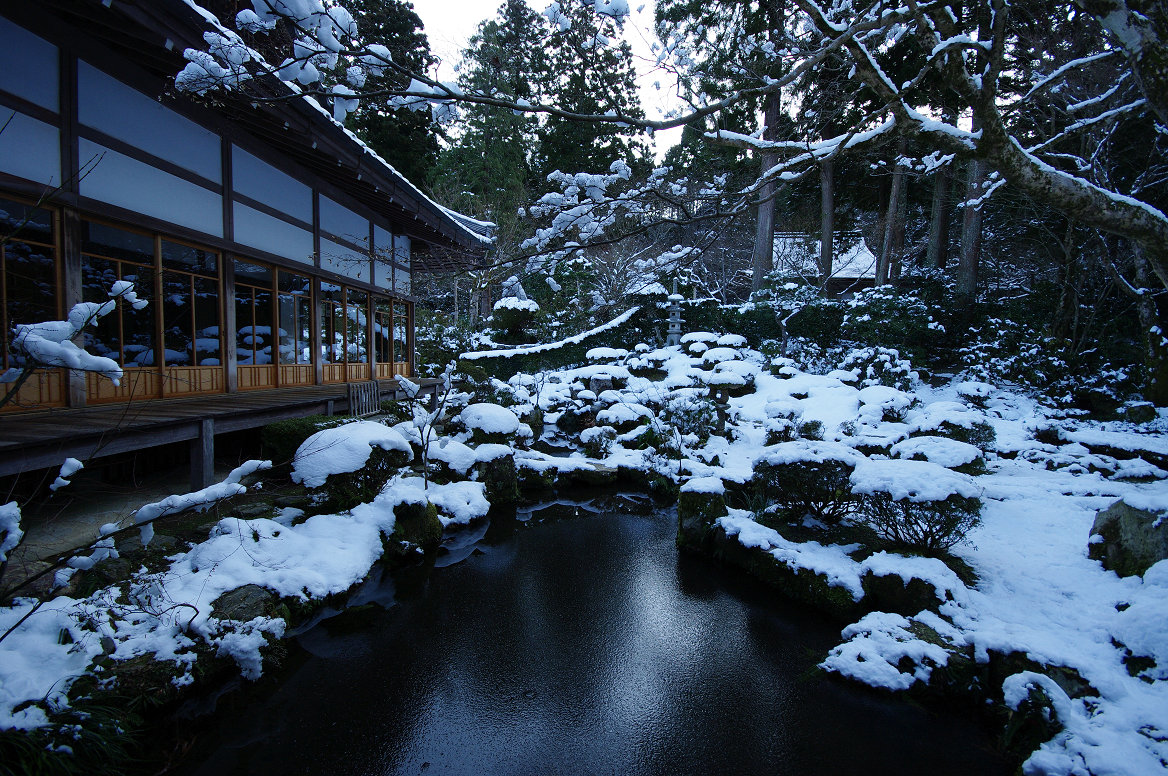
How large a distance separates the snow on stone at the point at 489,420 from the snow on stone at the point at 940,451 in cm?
618

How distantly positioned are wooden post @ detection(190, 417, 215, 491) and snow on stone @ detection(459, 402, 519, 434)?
448 cm

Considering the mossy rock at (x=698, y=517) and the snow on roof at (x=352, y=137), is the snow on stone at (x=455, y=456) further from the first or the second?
the snow on roof at (x=352, y=137)

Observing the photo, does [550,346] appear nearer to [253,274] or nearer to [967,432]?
[253,274]

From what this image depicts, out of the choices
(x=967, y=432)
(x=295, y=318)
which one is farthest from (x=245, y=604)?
(x=967, y=432)

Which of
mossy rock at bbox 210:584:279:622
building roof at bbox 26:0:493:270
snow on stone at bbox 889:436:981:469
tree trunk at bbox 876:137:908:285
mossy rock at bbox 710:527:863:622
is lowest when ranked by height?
mossy rock at bbox 710:527:863:622

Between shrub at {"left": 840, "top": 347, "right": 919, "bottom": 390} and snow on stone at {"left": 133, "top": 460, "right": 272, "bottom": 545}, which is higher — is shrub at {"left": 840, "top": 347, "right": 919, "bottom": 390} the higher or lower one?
the higher one

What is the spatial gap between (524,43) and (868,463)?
5.15 metres

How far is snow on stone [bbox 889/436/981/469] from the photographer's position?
5.79 meters

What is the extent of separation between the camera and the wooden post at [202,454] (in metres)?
5.25

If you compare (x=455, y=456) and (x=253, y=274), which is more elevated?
(x=253, y=274)

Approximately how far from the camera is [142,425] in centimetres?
459

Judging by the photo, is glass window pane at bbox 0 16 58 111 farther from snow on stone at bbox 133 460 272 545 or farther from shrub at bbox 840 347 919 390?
shrub at bbox 840 347 919 390

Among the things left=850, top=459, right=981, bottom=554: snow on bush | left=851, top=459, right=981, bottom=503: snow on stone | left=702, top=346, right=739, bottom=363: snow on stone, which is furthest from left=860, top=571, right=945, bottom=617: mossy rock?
left=702, top=346, right=739, bottom=363: snow on stone

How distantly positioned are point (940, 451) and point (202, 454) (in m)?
8.22
